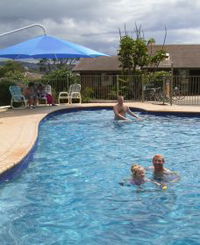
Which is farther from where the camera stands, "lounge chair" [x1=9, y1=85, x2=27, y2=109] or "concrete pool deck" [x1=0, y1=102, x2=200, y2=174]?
"lounge chair" [x1=9, y1=85, x2=27, y2=109]

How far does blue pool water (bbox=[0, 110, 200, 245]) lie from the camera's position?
5088mm

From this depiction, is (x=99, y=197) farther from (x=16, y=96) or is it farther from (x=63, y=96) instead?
(x=63, y=96)

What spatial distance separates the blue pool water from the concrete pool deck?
1.03 ft

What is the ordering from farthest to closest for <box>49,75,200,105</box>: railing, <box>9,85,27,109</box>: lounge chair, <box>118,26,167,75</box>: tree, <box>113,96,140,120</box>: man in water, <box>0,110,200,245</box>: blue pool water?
<box>118,26,167,75</box>: tree < <box>49,75,200,105</box>: railing < <box>9,85,27,109</box>: lounge chair < <box>113,96,140,120</box>: man in water < <box>0,110,200,245</box>: blue pool water

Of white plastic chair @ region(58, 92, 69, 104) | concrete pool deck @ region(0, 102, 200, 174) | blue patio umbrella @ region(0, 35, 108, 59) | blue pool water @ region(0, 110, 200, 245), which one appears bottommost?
blue pool water @ region(0, 110, 200, 245)

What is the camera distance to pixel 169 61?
34438 millimetres

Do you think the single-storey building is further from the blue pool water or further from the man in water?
the blue pool water

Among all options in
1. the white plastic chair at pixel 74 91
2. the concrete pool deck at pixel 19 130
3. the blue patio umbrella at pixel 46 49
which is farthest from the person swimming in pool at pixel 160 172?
the white plastic chair at pixel 74 91

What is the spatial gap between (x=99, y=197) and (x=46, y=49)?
10.9m

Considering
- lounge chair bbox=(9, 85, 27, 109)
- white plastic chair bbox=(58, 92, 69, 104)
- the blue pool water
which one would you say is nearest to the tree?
white plastic chair bbox=(58, 92, 69, 104)

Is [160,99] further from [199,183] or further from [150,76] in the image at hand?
[199,183]

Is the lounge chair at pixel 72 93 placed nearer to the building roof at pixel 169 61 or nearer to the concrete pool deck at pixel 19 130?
the concrete pool deck at pixel 19 130

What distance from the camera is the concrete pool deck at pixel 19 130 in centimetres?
780

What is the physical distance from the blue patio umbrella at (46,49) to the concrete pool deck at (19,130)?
208 cm
